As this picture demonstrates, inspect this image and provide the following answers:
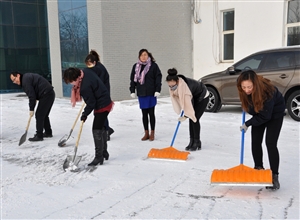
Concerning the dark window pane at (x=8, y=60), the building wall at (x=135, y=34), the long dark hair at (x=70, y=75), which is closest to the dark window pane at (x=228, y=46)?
the building wall at (x=135, y=34)

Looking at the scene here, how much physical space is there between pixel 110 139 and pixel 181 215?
11.4ft

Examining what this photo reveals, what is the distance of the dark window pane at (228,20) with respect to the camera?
39.3 feet

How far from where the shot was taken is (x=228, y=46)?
1214 cm

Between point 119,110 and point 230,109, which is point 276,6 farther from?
point 119,110

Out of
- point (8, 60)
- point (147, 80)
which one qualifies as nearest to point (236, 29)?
point (147, 80)

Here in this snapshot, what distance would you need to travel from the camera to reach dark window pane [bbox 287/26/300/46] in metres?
10.4

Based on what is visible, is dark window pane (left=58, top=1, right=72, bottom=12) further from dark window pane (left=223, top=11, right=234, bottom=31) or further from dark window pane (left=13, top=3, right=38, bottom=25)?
dark window pane (left=13, top=3, right=38, bottom=25)

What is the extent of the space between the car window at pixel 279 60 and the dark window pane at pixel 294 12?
356cm

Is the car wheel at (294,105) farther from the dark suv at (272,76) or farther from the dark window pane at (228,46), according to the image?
the dark window pane at (228,46)

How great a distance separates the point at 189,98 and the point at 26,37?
709 inches

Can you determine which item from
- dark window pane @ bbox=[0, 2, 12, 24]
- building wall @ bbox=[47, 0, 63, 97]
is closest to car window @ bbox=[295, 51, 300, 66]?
building wall @ bbox=[47, 0, 63, 97]

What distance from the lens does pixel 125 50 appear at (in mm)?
12320

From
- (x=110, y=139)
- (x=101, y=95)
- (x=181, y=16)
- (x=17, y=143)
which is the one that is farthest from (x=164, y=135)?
(x=181, y=16)

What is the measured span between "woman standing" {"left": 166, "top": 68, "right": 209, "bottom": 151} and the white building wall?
6971 millimetres
